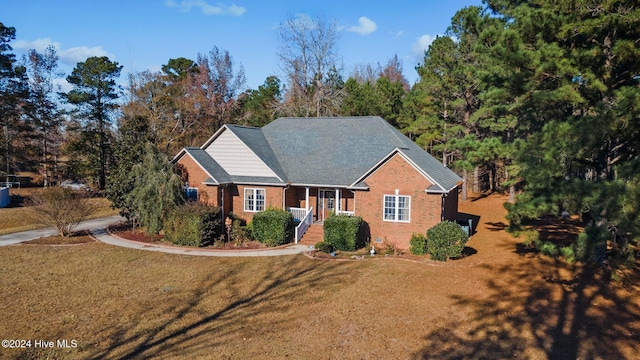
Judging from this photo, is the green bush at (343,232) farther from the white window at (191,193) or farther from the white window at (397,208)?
the white window at (191,193)

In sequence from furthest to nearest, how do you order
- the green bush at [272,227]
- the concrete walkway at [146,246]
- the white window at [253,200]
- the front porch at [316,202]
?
Result: the white window at [253,200]
the front porch at [316,202]
the green bush at [272,227]
the concrete walkway at [146,246]

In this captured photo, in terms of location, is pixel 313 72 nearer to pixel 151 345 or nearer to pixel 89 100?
pixel 89 100

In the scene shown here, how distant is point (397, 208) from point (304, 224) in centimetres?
544

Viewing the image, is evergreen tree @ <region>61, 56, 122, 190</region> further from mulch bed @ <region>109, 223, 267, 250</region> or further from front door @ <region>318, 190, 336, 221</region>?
front door @ <region>318, 190, 336, 221</region>

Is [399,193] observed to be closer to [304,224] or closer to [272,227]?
[304,224]

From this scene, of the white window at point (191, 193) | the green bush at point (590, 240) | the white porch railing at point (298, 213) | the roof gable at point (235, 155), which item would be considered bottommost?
the white porch railing at point (298, 213)

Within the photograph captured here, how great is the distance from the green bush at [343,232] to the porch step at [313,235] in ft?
5.05

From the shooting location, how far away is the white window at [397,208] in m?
20.8

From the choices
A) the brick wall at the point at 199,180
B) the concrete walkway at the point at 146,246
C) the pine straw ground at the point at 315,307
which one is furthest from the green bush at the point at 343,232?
the brick wall at the point at 199,180

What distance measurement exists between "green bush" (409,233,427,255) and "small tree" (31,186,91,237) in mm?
18794

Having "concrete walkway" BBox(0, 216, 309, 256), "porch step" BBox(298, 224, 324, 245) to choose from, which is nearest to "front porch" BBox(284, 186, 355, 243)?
"porch step" BBox(298, 224, 324, 245)

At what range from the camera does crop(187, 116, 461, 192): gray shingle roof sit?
23578 mm

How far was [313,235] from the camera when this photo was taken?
2250cm

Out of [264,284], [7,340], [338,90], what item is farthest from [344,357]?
[338,90]
